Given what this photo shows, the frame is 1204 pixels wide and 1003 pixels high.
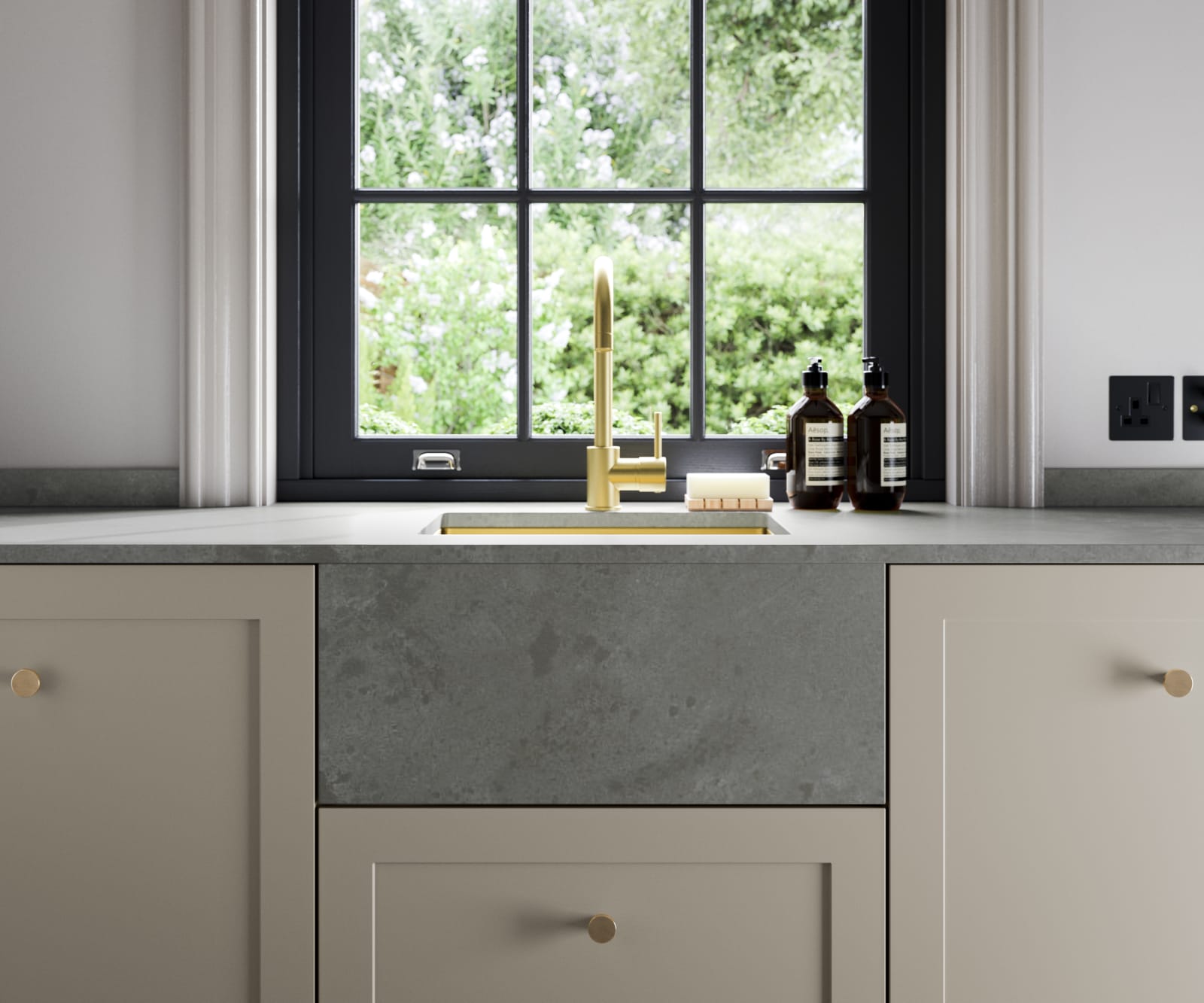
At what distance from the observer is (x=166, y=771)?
113 centimetres

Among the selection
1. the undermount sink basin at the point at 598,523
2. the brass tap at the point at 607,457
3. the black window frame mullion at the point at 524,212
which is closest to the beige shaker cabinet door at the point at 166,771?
the undermount sink basin at the point at 598,523

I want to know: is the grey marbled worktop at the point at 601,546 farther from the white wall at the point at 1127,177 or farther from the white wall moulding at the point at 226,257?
the white wall at the point at 1127,177

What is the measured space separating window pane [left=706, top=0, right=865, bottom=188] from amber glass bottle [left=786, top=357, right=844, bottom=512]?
1.37 feet

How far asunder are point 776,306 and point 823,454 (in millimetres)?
Result: 1012

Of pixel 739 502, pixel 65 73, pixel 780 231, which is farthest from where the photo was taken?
pixel 780 231

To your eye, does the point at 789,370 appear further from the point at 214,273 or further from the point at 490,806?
the point at 490,806

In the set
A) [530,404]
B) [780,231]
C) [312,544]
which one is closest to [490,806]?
[312,544]

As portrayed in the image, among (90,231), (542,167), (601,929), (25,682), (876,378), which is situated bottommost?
(601,929)

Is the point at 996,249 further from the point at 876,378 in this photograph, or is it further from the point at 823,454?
the point at 823,454

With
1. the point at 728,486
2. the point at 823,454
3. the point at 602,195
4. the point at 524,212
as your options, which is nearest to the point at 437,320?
the point at 524,212

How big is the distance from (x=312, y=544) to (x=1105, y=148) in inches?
56.0

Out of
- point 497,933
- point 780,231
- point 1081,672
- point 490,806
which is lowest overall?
point 497,933

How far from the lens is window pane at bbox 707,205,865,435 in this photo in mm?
1825

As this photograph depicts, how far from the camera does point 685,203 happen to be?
1778 millimetres
